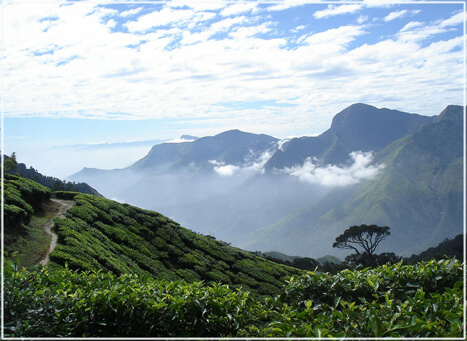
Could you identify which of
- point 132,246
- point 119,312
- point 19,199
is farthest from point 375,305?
point 19,199

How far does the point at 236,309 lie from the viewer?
15.0 ft

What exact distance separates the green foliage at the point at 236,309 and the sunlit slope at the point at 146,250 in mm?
6673

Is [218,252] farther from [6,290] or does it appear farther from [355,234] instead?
[355,234]

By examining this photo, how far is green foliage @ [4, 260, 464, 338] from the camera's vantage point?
3.73 metres

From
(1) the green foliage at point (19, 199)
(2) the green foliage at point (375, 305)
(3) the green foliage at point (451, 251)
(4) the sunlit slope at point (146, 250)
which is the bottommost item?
(3) the green foliage at point (451, 251)

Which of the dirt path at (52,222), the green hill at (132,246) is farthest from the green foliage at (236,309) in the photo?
the green hill at (132,246)

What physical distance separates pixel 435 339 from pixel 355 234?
41098 millimetres

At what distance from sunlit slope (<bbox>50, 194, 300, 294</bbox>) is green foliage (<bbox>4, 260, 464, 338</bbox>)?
21.9 feet

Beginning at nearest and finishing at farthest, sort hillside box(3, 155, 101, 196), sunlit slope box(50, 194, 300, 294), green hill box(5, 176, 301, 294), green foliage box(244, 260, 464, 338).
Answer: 1. green foliage box(244, 260, 464, 338)
2. green hill box(5, 176, 301, 294)
3. sunlit slope box(50, 194, 300, 294)
4. hillside box(3, 155, 101, 196)

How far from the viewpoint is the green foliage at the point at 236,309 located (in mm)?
3734

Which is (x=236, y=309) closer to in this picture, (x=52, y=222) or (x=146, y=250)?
(x=146, y=250)

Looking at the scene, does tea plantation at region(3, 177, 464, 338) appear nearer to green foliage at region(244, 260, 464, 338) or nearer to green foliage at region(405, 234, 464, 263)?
green foliage at region(244, 260, 464, 338)

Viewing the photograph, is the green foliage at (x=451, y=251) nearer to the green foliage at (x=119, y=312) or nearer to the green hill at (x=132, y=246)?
the green hill at (x=132, y=246)

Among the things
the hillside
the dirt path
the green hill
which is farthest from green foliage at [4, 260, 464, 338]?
the hillside
